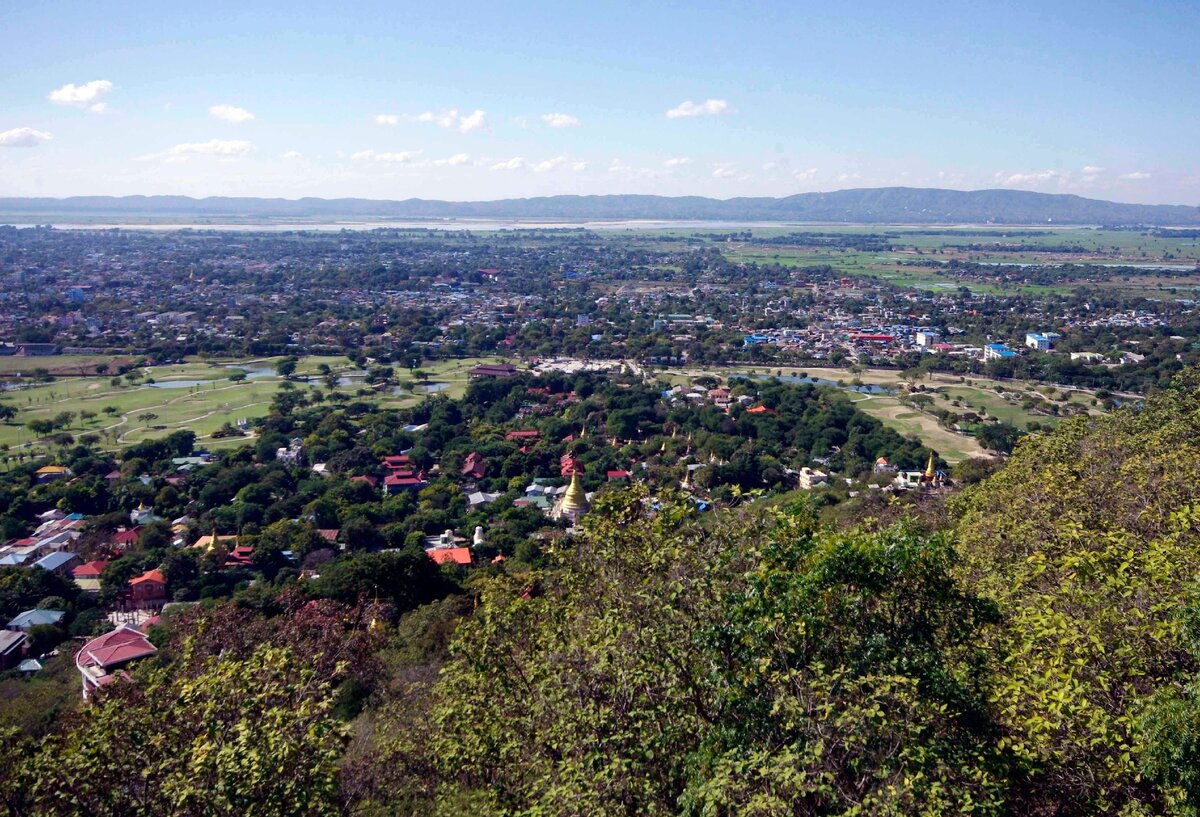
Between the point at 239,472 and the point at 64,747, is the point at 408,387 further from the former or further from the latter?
the point at 64,747

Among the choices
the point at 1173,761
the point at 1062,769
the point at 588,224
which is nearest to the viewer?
the point at 1173,761

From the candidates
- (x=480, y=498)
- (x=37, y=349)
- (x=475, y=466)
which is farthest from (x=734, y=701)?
(x=37, y=349)

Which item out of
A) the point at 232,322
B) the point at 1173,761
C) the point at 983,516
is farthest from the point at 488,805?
the point at 232,322

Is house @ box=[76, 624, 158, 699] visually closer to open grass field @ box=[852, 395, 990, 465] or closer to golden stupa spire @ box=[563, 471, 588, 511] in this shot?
golden stupa spire @ box=[563, 471, 588, 511]

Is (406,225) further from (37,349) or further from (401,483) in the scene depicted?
(401,483)

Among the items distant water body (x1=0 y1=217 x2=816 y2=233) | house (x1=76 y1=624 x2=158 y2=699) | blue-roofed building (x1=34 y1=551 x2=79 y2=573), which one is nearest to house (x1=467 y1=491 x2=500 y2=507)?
blue-roofed building (x1=34 y1=551 x2=79 y2=573)
